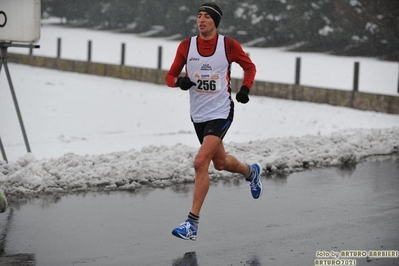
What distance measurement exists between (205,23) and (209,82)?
48 centimetres

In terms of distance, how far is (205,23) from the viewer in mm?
7316

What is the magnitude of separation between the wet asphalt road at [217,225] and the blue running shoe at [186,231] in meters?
0.09

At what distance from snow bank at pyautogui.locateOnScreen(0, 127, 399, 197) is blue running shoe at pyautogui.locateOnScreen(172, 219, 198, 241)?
262cm

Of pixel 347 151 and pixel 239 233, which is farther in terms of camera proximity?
pixel 347 151

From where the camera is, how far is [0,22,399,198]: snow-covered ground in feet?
32.5

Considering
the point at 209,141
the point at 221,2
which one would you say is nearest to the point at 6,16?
the point at 209,141

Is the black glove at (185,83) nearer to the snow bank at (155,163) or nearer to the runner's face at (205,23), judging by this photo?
the runner's face at (205,23)

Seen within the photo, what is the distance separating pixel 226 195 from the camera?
929cm

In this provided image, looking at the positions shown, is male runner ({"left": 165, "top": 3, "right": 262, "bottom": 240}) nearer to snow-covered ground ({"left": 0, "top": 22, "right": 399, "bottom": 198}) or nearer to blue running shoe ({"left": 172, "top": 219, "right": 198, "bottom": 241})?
blue running shoe ({"left": 172, "top": 219, "right": 198, "bottom": 241})

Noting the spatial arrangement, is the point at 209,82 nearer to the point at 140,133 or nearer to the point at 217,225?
the point at 217,225

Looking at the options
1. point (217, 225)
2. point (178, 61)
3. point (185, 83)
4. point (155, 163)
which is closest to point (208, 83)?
point (185, 83)

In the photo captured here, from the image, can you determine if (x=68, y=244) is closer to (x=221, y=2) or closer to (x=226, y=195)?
(x=226, y=195)

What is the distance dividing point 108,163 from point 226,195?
1.74 m

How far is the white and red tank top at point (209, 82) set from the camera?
7348 millimetres
